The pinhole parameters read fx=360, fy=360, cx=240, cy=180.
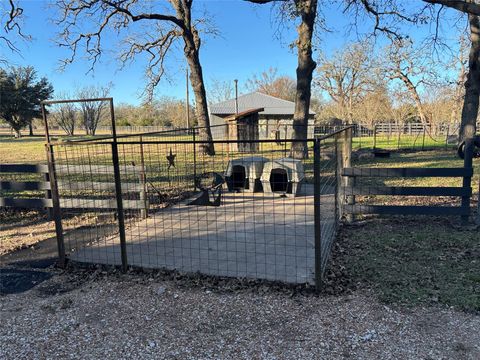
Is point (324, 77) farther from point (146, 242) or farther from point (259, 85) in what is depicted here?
point (146, 242)

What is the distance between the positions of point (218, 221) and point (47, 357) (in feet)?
11.6

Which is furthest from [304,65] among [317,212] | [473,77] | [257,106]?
[257,106]

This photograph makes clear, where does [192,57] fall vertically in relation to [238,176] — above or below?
above

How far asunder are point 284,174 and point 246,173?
900 millimetres

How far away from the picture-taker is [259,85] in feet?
210

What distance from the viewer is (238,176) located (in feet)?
28.7

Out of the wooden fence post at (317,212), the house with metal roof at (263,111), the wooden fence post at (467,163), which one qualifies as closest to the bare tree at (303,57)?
the wooden fence post at (467,163)

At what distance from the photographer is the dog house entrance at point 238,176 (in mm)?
8492

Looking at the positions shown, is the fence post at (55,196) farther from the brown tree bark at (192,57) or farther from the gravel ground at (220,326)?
the brown tree bark at (192,57)

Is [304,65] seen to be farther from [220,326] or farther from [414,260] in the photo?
[220,326]

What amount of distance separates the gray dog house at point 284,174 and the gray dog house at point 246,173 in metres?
0.18

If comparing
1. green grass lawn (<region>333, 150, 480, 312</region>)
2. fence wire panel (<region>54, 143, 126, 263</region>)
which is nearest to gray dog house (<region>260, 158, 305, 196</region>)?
green grass lawn (<region>333, 150, 480, 312</region>)

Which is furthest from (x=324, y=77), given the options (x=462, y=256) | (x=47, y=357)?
(x=47, y=357)

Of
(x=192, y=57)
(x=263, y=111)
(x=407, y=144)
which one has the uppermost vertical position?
(x=192, y=57)
